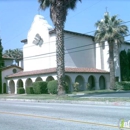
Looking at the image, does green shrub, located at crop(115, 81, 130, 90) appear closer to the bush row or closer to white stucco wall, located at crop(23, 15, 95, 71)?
white stucco wall, located at crop(23, 15, 95, 71)

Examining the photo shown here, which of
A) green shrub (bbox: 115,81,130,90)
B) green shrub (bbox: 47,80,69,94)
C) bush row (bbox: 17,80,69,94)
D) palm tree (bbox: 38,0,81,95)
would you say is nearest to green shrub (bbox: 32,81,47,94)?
bush row (bbox: 17,80,69,94)

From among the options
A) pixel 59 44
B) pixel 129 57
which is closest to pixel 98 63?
pixel 129 57

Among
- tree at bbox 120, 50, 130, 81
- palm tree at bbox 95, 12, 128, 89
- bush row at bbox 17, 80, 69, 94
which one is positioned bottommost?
bush row at bbox 17, 80, 69, 94

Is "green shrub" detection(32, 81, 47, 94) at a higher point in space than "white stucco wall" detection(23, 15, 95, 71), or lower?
lower

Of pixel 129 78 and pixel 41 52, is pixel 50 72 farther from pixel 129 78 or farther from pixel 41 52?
pixel 129 78

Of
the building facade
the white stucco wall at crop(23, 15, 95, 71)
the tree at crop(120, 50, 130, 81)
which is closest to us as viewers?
the building facade

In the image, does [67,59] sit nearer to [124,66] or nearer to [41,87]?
[41,87]

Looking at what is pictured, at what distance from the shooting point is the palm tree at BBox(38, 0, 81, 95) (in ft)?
79.3

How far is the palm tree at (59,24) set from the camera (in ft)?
79.3

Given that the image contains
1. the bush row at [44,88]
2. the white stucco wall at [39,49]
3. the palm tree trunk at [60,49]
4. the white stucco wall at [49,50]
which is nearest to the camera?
the palm tree trunk at [60,49]

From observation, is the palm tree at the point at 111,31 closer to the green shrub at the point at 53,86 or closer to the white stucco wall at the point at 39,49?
the white stucco wall at the point at 39,49

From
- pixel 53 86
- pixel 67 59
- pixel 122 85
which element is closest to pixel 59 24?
pixel 53 86

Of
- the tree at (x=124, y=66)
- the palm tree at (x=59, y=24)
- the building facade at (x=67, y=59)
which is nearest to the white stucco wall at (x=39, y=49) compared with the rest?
the building facade at (x=67, y=59)

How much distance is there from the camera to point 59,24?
24609 millimetres
